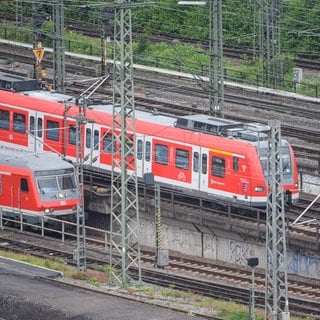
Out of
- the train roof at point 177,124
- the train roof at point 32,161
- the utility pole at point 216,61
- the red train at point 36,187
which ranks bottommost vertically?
the red train at point 36,187

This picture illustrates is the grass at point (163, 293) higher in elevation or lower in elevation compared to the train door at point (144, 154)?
lower

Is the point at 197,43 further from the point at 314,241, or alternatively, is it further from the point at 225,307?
the point at 225,307

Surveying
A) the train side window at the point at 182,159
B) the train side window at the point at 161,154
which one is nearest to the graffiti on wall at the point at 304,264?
the train side window at the point at 182,159

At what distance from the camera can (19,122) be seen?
55438 mm

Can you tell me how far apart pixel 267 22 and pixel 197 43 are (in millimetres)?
14268

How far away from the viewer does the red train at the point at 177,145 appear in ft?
157

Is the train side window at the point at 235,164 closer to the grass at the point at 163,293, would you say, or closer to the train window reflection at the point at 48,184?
the grass at the point at 163,293

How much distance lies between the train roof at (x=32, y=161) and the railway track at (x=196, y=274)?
2443 millimetres

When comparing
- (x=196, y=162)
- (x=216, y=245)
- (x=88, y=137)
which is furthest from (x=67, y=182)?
(x=216, y=245)

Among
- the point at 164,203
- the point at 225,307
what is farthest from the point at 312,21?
the point at 225,307

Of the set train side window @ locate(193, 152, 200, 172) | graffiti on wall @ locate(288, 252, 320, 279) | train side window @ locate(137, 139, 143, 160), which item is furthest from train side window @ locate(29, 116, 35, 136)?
graffiti on wall @ locate(288, 252, 320, 279)

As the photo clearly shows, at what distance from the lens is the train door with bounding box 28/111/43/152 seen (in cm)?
5459

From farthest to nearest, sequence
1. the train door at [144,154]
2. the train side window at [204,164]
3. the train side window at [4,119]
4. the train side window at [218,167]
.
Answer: the train side window at [4,119] < the train door at [144,154] < the train side window at [204,164] < the train side window at [218,167]

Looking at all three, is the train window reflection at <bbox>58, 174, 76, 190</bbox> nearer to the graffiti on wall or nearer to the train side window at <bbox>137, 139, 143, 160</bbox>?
the train side window at <bbox>137, 139, 143, 160</bbox>
